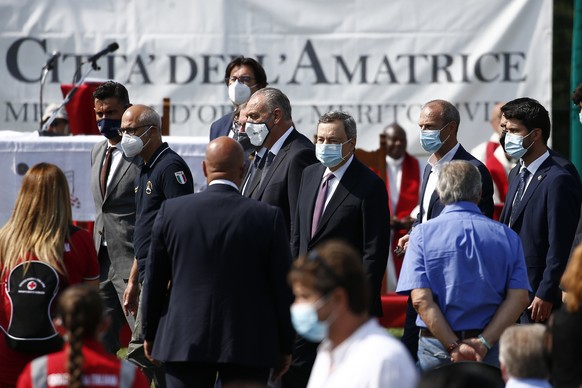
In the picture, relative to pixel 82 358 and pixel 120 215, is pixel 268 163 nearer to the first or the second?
pixel 120 215

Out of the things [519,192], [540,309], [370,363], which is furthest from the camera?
[519,192]

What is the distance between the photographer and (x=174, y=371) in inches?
248

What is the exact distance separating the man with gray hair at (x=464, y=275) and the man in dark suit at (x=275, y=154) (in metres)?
1.35

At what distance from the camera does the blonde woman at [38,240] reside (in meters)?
6.20

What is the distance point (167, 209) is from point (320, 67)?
662 centimetres

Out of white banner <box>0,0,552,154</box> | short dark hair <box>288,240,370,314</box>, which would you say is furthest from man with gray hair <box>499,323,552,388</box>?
white banner <box>0,0,552,154</box>

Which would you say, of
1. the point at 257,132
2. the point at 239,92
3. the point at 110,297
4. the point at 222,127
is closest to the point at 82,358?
the point at 257,132

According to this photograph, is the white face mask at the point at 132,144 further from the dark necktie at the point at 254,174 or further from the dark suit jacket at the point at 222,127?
the dark suit jacket at the point at 222,127

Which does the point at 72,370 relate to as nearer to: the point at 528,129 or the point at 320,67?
the point at 528,129

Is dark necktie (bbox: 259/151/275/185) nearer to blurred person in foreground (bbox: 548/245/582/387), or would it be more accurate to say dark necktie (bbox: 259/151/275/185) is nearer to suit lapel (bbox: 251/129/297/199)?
suit lapel (bbox: 251/129/297/199)

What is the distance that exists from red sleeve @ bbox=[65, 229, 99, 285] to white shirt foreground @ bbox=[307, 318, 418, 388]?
91.3 inches

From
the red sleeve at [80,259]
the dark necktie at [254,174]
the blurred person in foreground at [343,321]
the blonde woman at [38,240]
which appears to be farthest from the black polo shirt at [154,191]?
the blurred person in foreground at [343,321]

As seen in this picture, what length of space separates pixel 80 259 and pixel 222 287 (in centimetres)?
74

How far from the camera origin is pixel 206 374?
6.32 meters
